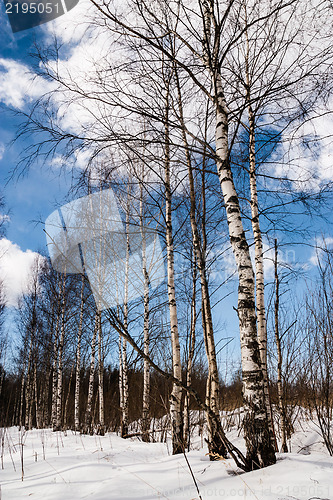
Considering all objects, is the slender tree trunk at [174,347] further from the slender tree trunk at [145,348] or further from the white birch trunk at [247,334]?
the slender tree trunk at [145,348]

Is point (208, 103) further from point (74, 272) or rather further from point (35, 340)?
point (35, 340)

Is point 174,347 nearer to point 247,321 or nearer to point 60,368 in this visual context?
point 247,321

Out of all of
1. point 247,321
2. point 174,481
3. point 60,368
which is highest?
point 247,321

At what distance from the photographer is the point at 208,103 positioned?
495 cm

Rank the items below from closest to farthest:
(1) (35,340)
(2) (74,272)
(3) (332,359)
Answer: (3) (332,359)
(2) (74,272)
(1) (35,340)

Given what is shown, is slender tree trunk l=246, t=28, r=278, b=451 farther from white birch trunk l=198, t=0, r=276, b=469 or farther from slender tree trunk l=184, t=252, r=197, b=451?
white birch trunk l=198, t=0, r=276, b=469

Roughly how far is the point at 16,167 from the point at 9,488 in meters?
3.57

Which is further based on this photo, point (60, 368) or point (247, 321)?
point (60, 368)

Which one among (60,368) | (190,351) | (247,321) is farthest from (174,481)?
(60,368)

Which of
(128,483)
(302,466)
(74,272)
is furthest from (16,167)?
(74,272)

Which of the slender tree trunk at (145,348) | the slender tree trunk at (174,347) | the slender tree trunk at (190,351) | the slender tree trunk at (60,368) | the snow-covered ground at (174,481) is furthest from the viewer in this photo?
the slender tree trunk at (60,368)

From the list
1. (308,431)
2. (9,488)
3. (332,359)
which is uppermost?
(332,359)

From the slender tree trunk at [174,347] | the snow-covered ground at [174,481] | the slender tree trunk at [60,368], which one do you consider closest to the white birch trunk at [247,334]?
the snow-covered ground at [174,481]

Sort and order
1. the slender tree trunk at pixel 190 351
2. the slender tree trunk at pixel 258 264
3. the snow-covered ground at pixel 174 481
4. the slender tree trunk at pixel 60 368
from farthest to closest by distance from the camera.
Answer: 1. the slender tree trunk at pixel 60 368
2. the slender tree trunk at pixel 190 351
3. the slender tree trunk at pixel 258 264
4. the snow-covered ground at pixel 174 481
